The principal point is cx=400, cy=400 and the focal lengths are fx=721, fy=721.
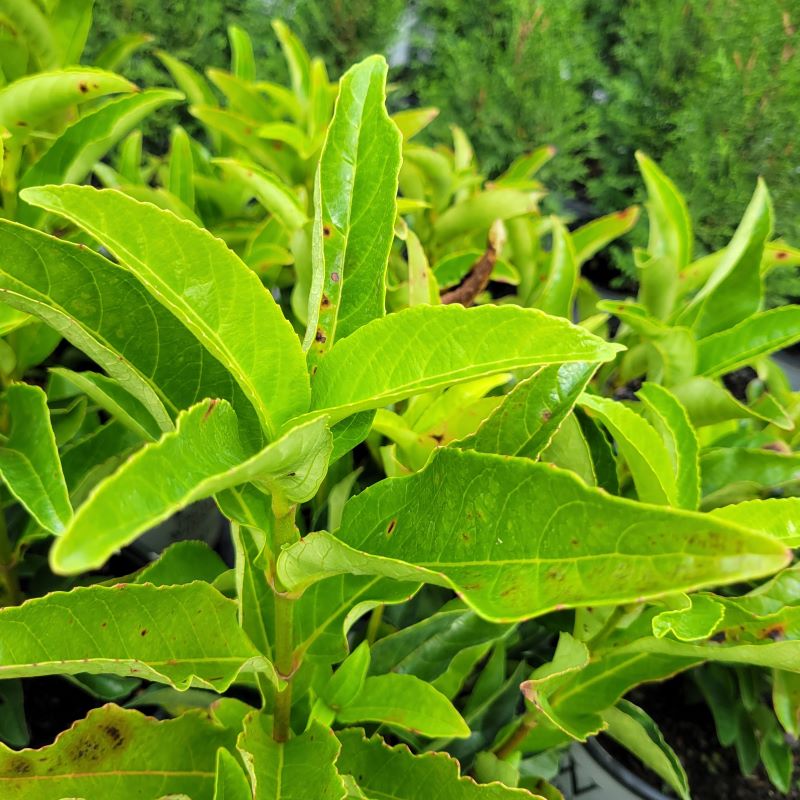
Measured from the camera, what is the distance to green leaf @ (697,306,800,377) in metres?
0.82

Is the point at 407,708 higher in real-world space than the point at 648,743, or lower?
higher

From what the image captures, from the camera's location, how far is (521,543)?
1.27 ft

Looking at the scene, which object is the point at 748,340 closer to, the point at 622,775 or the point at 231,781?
the point at 622,775

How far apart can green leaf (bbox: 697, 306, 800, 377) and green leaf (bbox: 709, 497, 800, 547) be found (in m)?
0.32

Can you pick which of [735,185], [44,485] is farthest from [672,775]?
[735,185]

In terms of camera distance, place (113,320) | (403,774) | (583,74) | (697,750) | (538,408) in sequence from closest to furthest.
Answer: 1. (113,320)
2. (538,408)
3. (403,774)
4. (697,750)
5. (583,74)

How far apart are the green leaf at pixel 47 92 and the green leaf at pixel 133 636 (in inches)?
20.5

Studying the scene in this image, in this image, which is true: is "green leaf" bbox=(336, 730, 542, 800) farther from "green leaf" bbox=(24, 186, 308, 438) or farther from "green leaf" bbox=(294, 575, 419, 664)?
"green leaf" bbox=(24, 186, 308, 438)

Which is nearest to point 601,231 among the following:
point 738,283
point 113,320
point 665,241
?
point 665,241

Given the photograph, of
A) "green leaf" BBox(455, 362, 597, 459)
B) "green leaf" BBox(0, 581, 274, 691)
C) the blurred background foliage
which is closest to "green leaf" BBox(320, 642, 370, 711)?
"green leaf" BBox(0, 581, 274, 691)

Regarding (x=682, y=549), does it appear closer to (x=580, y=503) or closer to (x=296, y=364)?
(x=580, y=503)

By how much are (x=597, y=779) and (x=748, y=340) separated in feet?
2.06

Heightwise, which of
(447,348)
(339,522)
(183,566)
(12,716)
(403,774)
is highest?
(447,348)

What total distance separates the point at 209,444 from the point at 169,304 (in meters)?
0.07
